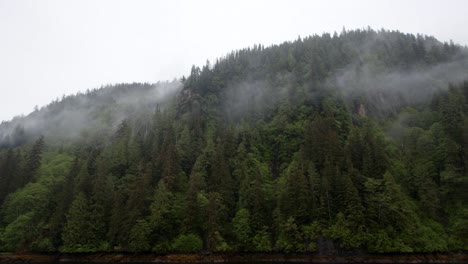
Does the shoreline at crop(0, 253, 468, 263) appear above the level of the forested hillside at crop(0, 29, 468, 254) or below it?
below

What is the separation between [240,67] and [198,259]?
13618 centimetres

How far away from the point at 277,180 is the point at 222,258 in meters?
33.4

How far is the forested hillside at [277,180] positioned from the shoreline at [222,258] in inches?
75.6

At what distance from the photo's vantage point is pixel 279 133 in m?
134

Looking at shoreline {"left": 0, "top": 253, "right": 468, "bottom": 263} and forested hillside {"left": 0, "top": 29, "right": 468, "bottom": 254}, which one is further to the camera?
forested hillside {"left": 0, "top": 29, "right": 468, "bottom": 254}

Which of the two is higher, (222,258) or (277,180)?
(277,180)

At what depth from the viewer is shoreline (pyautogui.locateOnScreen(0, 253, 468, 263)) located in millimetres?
74062

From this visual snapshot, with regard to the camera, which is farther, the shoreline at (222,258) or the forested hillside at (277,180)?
the forested hillside at (277,180)

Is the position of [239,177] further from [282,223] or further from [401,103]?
[401,103]

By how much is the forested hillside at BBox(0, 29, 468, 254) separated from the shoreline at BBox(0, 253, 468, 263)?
1920 millimetres

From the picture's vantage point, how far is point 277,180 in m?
106

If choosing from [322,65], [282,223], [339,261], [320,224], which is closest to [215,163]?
[282,223]

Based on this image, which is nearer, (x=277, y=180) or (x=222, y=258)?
(x=222, y=258)

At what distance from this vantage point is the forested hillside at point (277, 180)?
82.9 m
